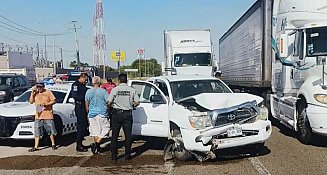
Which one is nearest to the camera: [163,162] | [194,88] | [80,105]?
[163,162]

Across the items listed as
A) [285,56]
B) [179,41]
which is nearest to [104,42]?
[179,41]

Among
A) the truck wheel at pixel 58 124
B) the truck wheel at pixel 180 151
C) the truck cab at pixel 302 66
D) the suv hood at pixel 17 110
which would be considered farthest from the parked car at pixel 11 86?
the truck wheel at pixel 180 151

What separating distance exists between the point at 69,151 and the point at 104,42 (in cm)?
6449

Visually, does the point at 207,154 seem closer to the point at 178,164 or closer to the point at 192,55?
the point at 178,164

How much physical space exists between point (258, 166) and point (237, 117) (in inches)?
38.3

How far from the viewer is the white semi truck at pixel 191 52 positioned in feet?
73.8

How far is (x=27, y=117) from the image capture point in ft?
35.2

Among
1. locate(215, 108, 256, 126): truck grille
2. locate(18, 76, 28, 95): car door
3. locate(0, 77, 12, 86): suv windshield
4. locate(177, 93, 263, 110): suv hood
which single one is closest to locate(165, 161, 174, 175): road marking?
locate(215, 108, 256, 126): truck grille

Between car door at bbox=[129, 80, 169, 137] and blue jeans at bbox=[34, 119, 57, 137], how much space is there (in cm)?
192

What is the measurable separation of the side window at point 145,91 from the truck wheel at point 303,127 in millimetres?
3368

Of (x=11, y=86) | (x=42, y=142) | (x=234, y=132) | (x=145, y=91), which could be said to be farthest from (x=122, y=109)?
(x=11, y=86)

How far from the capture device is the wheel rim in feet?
33.8

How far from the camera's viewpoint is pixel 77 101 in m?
10.4

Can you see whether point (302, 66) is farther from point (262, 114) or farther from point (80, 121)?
point (80, 121)
